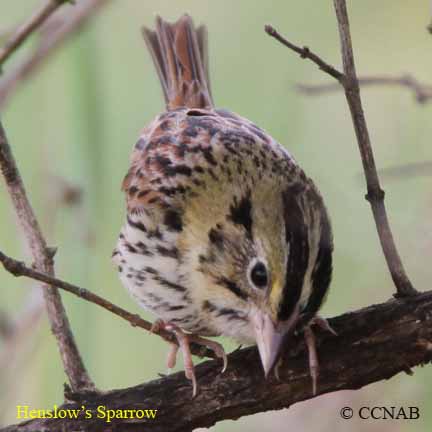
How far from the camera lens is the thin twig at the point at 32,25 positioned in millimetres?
2860

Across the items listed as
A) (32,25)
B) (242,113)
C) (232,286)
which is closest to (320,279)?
(232,286)

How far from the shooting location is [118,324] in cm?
565

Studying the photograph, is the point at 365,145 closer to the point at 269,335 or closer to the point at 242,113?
the point at 269,335

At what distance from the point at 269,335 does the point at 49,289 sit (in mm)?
737

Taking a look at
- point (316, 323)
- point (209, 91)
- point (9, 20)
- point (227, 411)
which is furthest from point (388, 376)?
point (9, 20)

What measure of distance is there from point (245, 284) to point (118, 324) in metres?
2.65

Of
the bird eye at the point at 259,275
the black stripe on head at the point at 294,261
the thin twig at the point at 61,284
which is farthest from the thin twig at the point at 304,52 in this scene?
the thin twig at the point at 61,284

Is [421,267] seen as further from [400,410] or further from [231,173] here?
[231,173]

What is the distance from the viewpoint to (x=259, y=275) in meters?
3.04

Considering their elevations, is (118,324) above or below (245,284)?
above

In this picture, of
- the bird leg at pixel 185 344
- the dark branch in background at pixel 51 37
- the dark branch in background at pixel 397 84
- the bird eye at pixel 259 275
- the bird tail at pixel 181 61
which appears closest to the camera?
the bird eye at pixel 259 275

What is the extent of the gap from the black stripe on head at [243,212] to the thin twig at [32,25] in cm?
88

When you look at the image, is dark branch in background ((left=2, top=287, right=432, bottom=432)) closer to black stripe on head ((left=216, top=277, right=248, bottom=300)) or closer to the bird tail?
black stripe on head ((left=216, top=277, right=248, bottom=300))

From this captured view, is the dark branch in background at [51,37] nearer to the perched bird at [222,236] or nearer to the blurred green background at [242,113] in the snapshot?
the blurred green background at [242,113]
